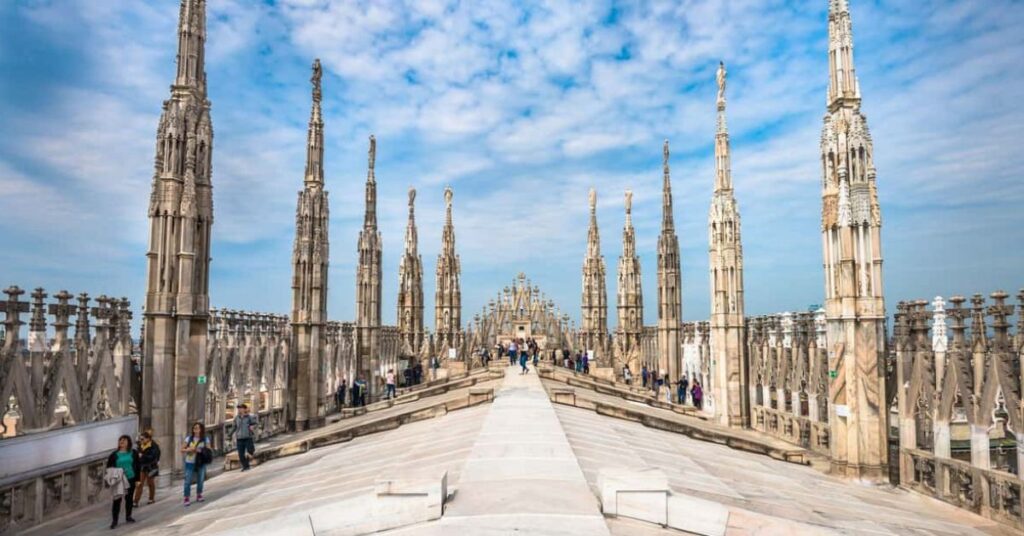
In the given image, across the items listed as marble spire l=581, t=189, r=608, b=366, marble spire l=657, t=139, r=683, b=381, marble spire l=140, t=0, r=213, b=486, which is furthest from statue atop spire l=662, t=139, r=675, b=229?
marble spire l=140, t=0, r=213, b=486

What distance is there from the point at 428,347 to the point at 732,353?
83.4 feet

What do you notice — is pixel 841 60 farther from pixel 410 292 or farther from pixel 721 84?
pixel 410 292

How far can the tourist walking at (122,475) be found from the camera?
1111 cm

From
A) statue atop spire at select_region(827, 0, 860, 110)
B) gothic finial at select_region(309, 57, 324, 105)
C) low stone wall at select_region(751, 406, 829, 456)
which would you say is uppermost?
gothic finial at select_region(309, 57, 324, 105)

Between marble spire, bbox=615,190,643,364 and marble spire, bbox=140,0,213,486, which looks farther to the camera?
marble spire, bbox=615,190,643,364

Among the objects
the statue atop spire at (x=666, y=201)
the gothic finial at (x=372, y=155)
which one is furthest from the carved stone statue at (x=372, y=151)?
the statue atop spire at (x=666, y=201)

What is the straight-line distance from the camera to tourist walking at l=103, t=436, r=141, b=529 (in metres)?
11.1

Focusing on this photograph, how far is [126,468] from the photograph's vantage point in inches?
454

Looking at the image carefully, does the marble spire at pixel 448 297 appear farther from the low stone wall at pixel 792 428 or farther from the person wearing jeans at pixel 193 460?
the person wearing jeans at pixel 193 460

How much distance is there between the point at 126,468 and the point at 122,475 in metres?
0.46

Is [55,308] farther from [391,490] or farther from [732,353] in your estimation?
[732,353]

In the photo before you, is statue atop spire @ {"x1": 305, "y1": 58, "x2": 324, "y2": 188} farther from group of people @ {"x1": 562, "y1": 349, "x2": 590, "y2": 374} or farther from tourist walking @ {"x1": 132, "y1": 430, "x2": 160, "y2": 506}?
group of people @ {"x1": 562, "y1": 349, "x2": 590, "y2": 374}

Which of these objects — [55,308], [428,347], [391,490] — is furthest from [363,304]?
[391,490]

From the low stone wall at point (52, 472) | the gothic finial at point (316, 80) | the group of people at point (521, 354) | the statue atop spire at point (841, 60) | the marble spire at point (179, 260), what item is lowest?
the low stone wall at point (52, 472)
